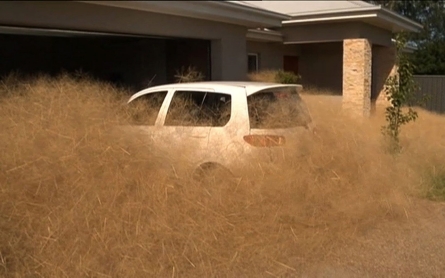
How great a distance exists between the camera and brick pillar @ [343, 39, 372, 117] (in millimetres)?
14031

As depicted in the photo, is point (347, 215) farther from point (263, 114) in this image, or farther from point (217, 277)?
point (217, 277)

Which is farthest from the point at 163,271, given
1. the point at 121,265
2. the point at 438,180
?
the point at 438,180

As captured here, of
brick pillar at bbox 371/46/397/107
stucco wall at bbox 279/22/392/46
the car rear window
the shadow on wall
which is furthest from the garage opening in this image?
the shadow on wall

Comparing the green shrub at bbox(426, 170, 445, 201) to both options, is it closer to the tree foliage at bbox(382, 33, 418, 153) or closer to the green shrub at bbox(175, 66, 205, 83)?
the tree foliage at bbox(382, 33, 418, 153)

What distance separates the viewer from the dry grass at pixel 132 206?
5.00 meters

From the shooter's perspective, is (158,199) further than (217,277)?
Yes

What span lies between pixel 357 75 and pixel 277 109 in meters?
7.95

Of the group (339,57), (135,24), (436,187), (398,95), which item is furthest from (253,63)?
(436,187)

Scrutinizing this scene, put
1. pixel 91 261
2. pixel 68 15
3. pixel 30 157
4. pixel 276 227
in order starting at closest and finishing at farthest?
pixel 91 261 < pixel 30 157 < pixel 276 227 < pixel 68 15

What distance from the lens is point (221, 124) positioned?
6.64 meters

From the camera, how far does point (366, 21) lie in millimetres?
14156

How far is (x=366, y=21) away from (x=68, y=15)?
9.13m

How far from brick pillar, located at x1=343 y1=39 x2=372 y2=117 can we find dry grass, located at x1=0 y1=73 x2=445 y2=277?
7452 millimetres

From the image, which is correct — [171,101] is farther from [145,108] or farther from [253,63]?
[253,63]
